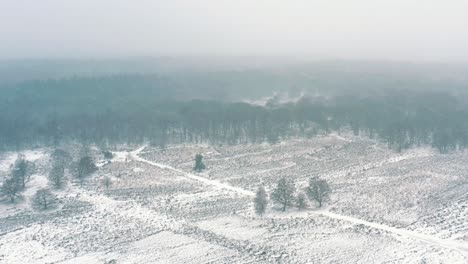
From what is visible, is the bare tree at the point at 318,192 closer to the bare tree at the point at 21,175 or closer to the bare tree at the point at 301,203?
the bare tree at the point at 301,203

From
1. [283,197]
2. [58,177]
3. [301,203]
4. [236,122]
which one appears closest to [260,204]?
[283,197]

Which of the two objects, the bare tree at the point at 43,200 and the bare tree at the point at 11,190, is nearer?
the bare tree at the point at 43,200

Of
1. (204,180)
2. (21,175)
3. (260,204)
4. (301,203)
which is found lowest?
(204,180)

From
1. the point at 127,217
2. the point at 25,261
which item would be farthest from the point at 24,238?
the point at 127,217

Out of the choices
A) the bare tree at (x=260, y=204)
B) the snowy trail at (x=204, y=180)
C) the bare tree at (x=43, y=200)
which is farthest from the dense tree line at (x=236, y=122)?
the bare tree at (x=260, y=204)

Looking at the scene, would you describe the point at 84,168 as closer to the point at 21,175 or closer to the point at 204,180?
the point at 21,175

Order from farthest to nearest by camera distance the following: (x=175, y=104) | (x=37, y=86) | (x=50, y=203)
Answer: (x=37, y=86) → (x=175, y=104) → (x=50, y=203)

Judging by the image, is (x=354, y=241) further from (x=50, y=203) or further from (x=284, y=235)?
(x=50, y=203)
